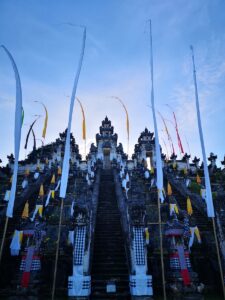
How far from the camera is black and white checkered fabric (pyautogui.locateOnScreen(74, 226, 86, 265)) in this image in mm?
8248

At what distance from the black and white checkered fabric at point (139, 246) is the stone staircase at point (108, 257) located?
1.05 metres

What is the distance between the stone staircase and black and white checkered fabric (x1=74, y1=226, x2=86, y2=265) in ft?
3.68

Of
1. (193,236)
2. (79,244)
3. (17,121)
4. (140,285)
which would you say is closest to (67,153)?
(17,121)

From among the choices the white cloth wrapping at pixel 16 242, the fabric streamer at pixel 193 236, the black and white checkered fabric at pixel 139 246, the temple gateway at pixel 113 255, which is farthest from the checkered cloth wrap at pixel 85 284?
the fabric streamer at pixel 193 236

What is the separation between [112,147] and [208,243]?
2576cm

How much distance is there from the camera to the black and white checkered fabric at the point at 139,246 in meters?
8.26

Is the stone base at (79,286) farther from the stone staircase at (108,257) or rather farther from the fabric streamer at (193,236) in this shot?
the fabric streamer at (193,236)

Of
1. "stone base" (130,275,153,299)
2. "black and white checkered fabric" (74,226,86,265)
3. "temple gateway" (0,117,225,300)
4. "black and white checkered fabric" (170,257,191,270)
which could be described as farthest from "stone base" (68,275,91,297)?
"black and white checkered fabric" (170,257,191,270)

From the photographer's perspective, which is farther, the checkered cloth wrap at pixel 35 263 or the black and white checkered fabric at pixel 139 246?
the checkered cloth wrap at pixel 35 263

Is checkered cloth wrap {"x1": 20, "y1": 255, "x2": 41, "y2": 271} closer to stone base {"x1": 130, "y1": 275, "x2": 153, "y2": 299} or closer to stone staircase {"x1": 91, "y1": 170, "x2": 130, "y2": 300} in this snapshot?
stone staircase {"x1": 91, "y1": 170, "x2": 130, "y2": 300}

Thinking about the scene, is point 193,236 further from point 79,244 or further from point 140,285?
point 79,244

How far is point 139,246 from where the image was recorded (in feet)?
28.1

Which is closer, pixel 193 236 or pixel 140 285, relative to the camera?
pixel 140 285

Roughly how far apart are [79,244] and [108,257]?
6.23ft
